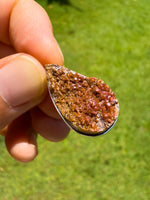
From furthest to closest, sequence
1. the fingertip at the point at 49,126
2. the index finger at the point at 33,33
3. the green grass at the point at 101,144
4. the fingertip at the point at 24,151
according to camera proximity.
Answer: the green grass at the point at 101,144, the fingertip at the point at 49,126, the fingertip at the point at 24,151, the index finger at the point at 33,33

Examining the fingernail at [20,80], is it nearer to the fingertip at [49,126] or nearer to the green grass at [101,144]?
the fingertip at [49,126]

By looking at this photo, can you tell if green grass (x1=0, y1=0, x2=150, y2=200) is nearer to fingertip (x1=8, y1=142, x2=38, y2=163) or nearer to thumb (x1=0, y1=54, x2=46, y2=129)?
fingertip (x1=8, y1=142, x2=38, y2=163)

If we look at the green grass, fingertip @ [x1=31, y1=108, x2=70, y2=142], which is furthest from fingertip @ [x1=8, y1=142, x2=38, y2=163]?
the green grass

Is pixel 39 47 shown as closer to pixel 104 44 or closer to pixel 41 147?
pixel 41 147

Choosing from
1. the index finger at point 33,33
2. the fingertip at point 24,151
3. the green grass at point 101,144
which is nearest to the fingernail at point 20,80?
the index finger at point 33,33

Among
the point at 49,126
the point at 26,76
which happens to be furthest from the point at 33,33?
the point at 49,126
